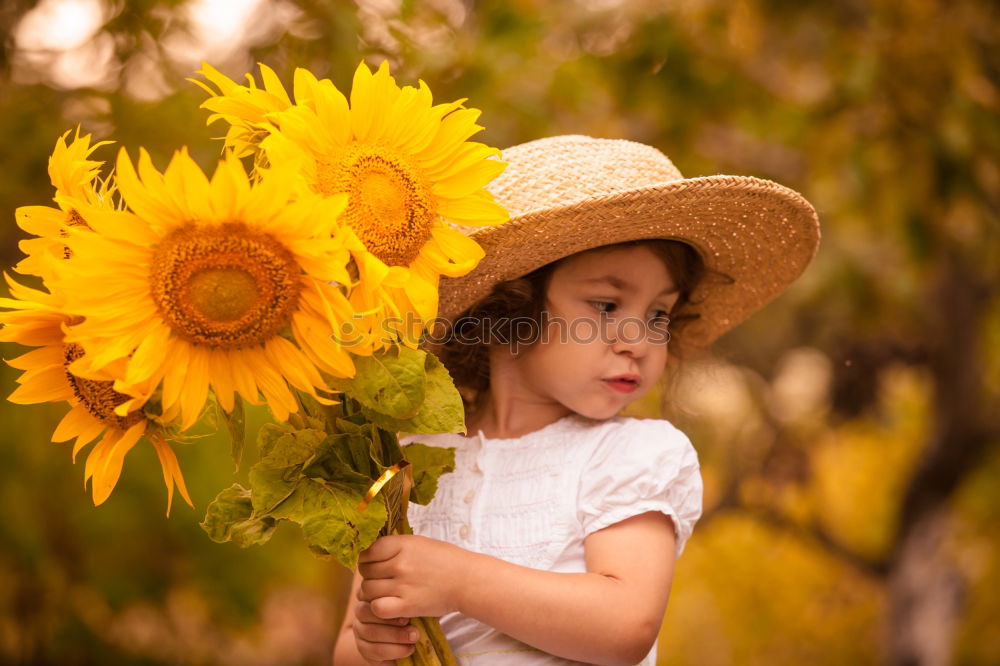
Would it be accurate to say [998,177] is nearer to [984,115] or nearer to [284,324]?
[984,115]

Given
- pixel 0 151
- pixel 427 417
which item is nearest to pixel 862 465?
pixel 0 151

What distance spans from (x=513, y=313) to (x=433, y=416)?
0.57m

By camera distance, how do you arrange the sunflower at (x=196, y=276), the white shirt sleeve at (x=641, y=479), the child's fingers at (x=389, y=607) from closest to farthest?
the sunflower at (x=196, y=276) → the child's fingers at (x=389, y=607) → the white shirt sleeve at (x=641, y=479)

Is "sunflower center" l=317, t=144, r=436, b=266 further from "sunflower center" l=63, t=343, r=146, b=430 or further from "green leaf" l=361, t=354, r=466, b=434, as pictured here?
"sunflower center" l=63, t=343, r=146, b=430

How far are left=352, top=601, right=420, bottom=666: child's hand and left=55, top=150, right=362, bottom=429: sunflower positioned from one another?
475 mm

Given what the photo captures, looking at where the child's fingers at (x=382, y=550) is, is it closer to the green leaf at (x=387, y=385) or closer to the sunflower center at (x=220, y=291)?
the green leaf at (x=387, y=385)

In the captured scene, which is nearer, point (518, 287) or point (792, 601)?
point (518, 287)

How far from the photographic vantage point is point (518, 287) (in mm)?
1738

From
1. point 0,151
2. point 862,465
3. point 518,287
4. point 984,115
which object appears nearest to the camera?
point 518,287

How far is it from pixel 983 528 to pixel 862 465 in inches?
40.7

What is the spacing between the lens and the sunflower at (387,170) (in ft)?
3.75

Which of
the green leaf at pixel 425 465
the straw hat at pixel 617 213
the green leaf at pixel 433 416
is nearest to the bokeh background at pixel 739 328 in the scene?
the straw hat at pixel 617 213

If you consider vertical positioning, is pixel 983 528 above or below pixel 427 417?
above

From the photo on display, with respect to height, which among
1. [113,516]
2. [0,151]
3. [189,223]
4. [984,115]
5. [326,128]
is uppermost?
[984,115]
